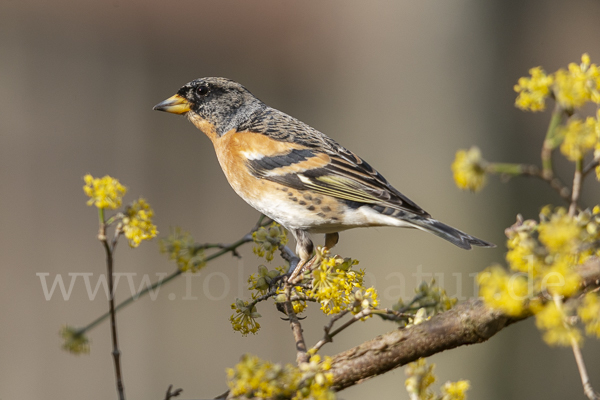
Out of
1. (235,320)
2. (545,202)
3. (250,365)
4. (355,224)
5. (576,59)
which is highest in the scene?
(576,59)

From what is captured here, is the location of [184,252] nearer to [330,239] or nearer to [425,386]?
[425,386]

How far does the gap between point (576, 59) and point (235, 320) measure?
3.49 meters

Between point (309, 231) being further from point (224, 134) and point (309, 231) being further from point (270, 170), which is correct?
point (224, 134)

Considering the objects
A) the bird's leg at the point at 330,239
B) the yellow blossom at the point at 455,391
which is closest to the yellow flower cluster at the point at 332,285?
the yellow blossom at the point at 455,391

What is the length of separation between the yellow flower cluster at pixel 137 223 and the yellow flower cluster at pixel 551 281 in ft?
1.72

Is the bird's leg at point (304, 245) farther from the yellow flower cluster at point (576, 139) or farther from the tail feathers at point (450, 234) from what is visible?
the yellow flower cluster at point (576, 139)

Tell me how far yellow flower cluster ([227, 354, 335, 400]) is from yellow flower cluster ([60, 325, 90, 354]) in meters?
0.24

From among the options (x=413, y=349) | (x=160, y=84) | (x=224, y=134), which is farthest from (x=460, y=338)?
(x=160, y=84)

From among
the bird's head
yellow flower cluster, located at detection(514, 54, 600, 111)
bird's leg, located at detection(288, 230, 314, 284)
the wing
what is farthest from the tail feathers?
the bird's head

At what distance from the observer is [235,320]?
1.12 meters

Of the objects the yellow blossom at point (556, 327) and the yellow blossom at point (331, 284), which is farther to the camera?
the yellow blossom at point (331, 284)

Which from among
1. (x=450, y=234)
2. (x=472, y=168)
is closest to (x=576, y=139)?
(x=472, y=168)

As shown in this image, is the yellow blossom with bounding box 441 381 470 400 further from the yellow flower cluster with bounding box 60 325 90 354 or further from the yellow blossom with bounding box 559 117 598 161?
the yellow flower cluster with bounding box 60 325 90 354

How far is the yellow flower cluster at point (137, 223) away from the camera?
34.2 inches
